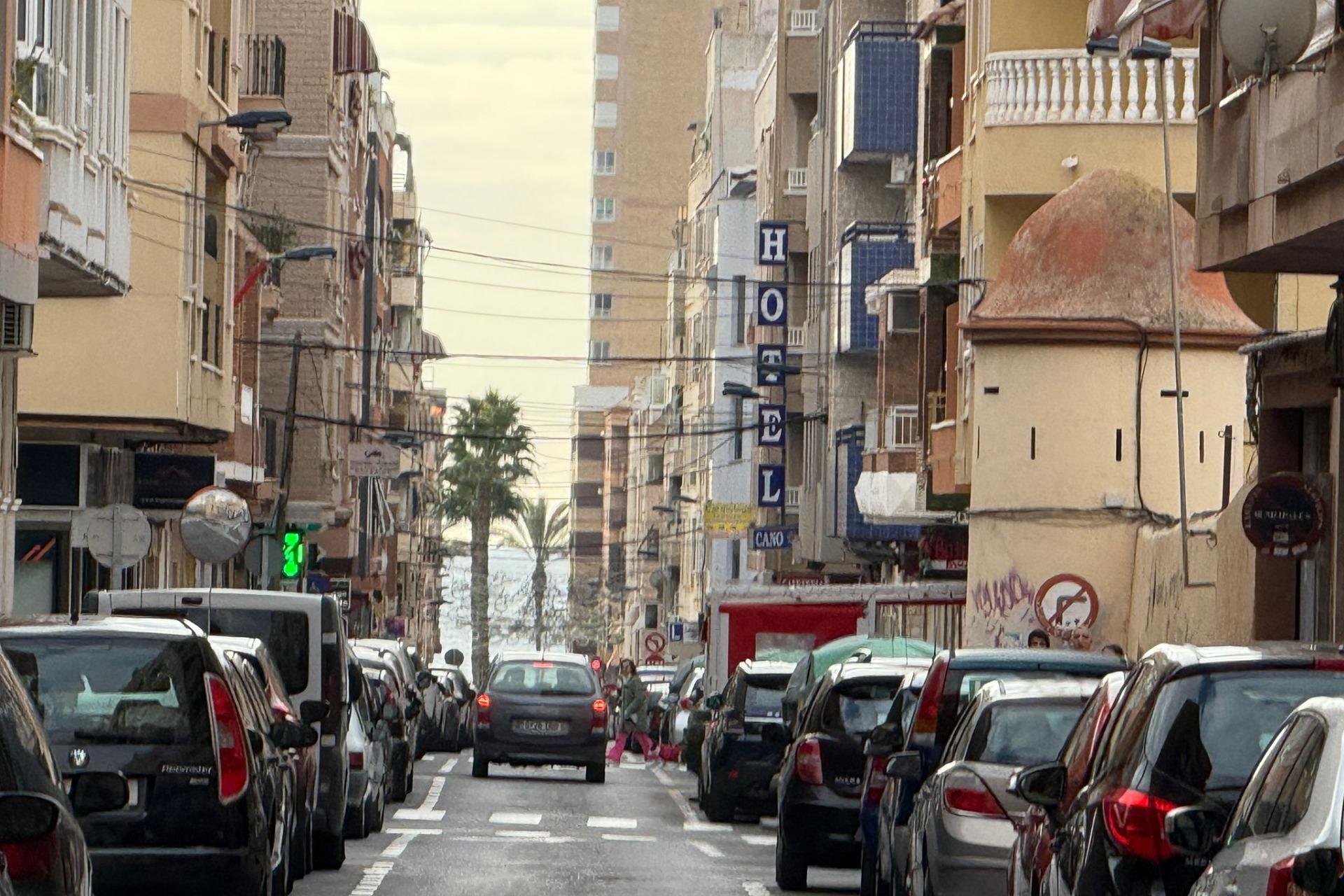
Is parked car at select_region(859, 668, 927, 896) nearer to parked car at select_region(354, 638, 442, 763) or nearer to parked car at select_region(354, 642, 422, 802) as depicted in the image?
parked car at select_region(354, 642, 422, 802)

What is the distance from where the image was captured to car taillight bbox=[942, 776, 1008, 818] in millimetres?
13867

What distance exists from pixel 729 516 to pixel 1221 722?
6627cm

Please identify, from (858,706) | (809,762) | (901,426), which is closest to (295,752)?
(809,762)

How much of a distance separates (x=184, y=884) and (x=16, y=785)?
17.3ft

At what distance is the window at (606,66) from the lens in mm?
177500

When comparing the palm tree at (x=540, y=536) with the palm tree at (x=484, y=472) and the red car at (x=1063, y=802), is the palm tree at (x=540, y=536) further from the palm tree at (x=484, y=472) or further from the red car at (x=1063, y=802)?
the red car at (x=1063, y=802)

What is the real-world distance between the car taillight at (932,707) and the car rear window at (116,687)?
446 centimetres

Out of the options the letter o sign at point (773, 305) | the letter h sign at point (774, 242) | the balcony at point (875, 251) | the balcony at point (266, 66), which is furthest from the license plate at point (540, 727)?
the letter h sign at point (774, 242)

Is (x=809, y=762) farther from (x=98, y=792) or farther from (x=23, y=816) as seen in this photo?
(x=23, y=816)

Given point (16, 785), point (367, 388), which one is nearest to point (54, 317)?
point (16, 785)

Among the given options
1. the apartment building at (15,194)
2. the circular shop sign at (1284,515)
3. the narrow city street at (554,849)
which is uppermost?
the apartment building at (15,194)

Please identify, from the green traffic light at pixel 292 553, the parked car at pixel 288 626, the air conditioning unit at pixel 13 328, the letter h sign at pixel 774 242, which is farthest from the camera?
the letter h sign at pixel 774 242

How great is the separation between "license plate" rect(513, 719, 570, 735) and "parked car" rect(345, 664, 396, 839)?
10310 millimetres

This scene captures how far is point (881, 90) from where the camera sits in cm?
5406
